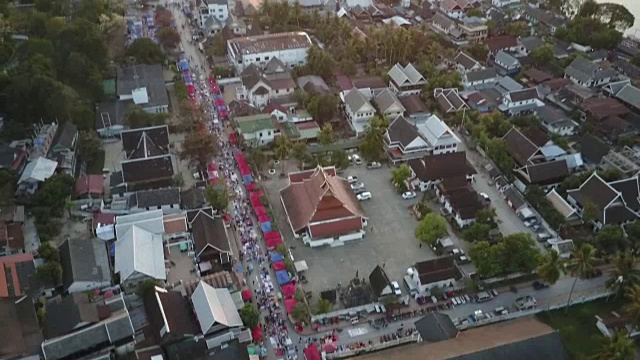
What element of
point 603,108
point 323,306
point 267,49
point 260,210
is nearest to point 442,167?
point 260,210

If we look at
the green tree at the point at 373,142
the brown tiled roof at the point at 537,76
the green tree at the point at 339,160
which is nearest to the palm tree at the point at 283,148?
the green tree at the point at 339,160

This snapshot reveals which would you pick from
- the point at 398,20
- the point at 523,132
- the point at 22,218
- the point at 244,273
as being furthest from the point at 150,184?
the point at 398,20

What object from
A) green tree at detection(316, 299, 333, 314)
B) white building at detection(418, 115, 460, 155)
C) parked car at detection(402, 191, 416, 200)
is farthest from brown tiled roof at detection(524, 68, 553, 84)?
green tree at detection(316, 299, 333, 314)

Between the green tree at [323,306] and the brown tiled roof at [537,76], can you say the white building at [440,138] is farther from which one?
the green tree at [323,306]

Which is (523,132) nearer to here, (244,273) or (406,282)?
(406,282)

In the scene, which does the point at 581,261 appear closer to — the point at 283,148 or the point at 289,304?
the point at 289,304

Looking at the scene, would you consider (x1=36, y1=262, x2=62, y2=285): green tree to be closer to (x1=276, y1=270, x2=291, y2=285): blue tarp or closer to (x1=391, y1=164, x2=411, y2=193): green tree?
(x1=276, y1=270, x2=291, y2=285): blue tarp
